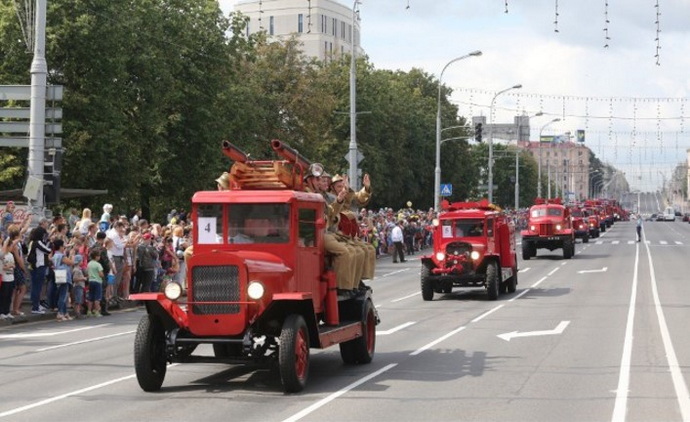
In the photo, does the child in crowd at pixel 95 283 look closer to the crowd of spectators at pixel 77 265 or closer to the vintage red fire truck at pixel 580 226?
the crowd of spectators at pixel 77 265

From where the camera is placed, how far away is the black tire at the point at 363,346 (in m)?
16.0

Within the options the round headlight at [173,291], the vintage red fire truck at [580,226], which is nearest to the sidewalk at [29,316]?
the round headlight at [173,291]

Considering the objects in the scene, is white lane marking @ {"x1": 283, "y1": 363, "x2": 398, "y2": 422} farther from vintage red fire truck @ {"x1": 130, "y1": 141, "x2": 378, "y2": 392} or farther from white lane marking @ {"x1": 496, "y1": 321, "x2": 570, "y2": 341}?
white lane marking @ {"x1": 496, "y1": 321, "x2": 570, "y2": 341}

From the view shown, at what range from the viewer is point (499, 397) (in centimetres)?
1302

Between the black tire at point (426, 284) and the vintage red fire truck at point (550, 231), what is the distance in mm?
21679

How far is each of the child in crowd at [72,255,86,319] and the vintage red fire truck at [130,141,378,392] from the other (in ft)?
33.5

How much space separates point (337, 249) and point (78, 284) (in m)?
10.9

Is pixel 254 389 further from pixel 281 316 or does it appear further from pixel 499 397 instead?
pixel 499 397

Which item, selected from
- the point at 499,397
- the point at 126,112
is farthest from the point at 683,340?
the point at 126,112

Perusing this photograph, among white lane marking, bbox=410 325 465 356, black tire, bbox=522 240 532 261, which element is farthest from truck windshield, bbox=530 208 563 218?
white lane marking, bbox=410 325 465 356

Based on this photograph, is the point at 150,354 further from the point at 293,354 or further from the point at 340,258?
the point at 340,258

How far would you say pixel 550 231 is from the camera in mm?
50250

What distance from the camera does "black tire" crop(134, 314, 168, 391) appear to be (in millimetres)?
13297

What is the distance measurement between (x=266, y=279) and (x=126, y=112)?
34888mm
